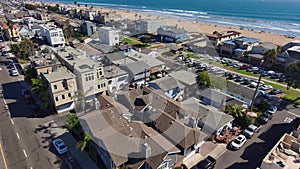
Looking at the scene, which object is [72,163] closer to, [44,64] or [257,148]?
[44,64]

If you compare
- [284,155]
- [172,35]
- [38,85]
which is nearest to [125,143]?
[284,155]

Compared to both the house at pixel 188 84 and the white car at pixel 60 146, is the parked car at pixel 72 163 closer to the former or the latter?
the white car at pixel 60 146

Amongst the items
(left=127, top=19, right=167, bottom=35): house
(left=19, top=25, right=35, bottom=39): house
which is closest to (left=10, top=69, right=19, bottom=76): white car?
(left=19, top=25, right=35, bottom=39): house

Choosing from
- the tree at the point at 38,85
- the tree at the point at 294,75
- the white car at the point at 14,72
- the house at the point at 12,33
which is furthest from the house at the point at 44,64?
the tree at the point at 294,75

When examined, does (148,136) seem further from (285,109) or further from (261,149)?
(285,109)

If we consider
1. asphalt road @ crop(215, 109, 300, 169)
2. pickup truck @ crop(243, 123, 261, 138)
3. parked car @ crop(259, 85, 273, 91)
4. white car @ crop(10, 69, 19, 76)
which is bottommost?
asphalt road @ crop(215, 109, 300, 169)

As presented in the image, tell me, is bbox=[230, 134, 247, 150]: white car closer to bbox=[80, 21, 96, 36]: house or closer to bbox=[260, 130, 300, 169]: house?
bbox=[260, 130, 300, 169]: house
